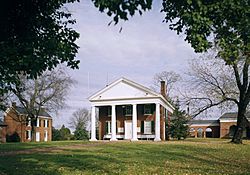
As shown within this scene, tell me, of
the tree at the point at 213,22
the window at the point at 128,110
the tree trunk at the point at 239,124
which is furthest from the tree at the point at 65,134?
the tree at the point at 213,22

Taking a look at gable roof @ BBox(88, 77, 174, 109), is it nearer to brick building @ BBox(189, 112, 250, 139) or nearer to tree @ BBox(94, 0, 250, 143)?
brick building @ BBox(189, 112, 250, 139)

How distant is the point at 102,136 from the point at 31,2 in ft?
161

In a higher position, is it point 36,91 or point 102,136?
point 36,91

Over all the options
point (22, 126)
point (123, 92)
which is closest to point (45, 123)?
point (22, 126)

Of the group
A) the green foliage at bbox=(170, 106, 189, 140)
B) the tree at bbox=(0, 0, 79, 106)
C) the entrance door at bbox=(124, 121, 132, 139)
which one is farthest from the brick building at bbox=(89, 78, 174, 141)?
the tree at bbox=(0, 0, 79, 106)

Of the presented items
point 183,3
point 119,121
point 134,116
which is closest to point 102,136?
point 119,121

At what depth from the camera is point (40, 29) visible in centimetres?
926

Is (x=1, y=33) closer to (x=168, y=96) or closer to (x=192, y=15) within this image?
(x=192, y=15)

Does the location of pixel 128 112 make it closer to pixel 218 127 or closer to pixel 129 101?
pixel 129 101

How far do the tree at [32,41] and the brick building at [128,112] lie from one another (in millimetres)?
42247

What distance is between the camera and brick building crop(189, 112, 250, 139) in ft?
248

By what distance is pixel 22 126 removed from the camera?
72.0 metres

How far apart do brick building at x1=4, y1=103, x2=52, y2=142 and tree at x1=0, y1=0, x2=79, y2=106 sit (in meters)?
45.5

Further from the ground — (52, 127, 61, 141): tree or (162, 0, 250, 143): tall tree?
(162, 0, 250, 143): tall tree
